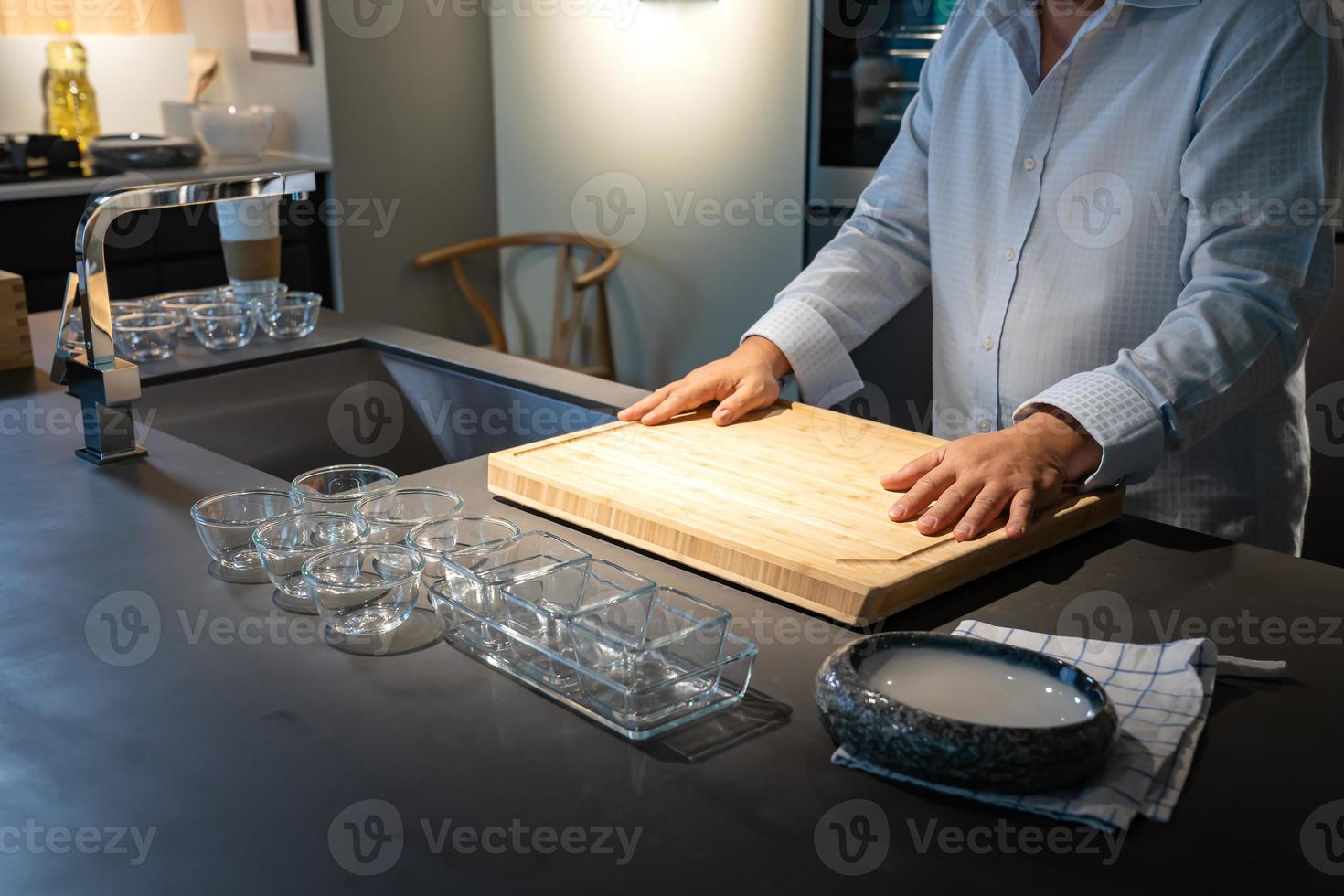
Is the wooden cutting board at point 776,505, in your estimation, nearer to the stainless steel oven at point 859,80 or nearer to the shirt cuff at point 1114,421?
the shirt cuff at point 1114,421

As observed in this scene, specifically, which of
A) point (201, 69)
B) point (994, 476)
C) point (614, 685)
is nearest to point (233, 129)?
point (201, 69)

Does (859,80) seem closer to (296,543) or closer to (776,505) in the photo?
(776,505)

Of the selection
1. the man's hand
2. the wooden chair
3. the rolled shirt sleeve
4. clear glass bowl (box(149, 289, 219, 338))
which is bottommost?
the wooden chair

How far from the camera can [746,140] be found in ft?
10.6

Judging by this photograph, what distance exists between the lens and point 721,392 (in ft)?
4.75

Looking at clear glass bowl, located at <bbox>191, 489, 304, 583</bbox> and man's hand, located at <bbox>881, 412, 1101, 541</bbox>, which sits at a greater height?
man's hand, located at <bbox>881, 412, 1101, 541</bbox>

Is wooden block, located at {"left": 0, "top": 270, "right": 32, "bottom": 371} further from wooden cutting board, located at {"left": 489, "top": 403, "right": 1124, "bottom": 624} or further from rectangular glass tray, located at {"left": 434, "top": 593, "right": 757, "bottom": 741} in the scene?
rectangular glass tray, located at {"left": 434, "top": 593, "right": 757, "bottom": 741}

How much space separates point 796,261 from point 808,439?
1.92m

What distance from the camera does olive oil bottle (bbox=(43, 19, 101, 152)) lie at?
3.69 meters

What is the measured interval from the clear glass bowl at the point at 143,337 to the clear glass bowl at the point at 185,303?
0.07 m

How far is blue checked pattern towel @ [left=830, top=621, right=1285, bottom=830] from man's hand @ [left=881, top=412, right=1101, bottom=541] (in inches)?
6.0

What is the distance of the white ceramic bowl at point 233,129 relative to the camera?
3.62 metres

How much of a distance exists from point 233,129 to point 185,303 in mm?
1931

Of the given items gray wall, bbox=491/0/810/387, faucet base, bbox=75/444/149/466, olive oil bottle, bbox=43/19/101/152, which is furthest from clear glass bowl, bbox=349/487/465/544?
olive oil bottle, bbox=43/19/101/152
